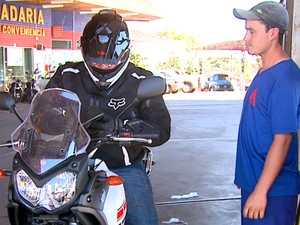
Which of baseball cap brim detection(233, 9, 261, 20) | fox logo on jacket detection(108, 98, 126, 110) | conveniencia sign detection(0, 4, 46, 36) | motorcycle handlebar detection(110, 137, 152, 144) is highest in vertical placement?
conveniencia sign detection(0, 4, 46, 36)

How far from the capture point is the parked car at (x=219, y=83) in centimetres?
3009

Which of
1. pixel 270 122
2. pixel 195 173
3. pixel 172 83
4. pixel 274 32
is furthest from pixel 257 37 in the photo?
pixel 172 83

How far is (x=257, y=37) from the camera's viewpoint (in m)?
2.65

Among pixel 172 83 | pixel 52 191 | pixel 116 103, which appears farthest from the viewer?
pixel 172 83

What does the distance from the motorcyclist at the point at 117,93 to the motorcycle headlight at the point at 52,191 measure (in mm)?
710

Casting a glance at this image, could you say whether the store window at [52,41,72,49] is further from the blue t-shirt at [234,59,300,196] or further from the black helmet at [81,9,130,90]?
the blue t-shirt at [234,59,300,196]

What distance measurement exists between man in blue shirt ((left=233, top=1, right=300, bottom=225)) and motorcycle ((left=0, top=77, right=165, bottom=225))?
0.63m

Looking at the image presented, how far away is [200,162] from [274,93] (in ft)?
19.6

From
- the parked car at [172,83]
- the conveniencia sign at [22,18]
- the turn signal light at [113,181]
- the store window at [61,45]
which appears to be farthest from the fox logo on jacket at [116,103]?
the store window at [61,45]

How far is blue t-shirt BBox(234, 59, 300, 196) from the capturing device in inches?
97.8

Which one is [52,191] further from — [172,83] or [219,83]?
[219,83]

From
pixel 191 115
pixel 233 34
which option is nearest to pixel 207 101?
pixel 191 115

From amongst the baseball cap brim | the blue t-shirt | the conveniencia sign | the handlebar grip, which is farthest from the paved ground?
the conveniencia sign

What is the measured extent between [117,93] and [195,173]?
484cm
